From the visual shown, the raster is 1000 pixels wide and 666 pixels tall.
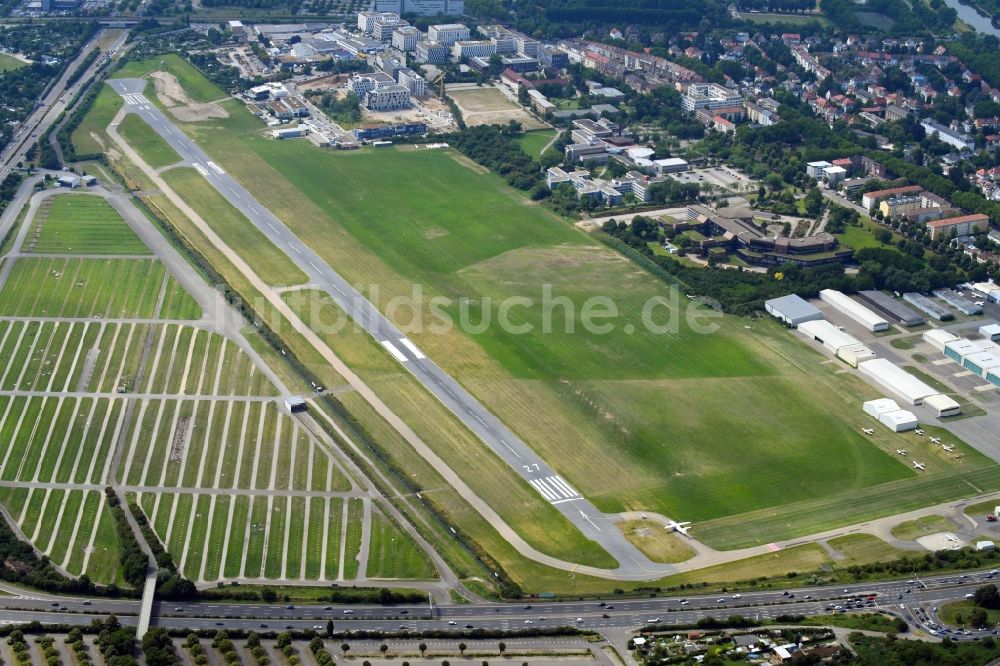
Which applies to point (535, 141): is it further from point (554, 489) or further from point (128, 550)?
point (128, 550)

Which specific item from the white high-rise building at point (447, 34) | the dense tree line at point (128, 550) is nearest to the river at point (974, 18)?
the white high-rise building at point (447, 34)

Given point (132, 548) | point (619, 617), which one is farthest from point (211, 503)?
point (619, 617)

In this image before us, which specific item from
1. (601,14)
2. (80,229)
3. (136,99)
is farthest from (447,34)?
(80,229)

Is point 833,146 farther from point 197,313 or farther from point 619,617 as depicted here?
point 619,617

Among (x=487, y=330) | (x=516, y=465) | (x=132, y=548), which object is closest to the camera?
(x=132, y=548)

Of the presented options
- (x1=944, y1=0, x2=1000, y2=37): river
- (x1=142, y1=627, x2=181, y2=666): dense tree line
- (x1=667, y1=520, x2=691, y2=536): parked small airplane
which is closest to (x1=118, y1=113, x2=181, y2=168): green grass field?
(x1=142, y1=627, x2=181, y2=666): dense tree line

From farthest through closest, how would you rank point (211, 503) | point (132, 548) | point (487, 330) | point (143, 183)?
point (143, 183) < point (487, 330) < point (211, 503) < point (132, 548)

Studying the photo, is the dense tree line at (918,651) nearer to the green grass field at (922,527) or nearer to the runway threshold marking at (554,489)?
the green grass field at (922,527)
